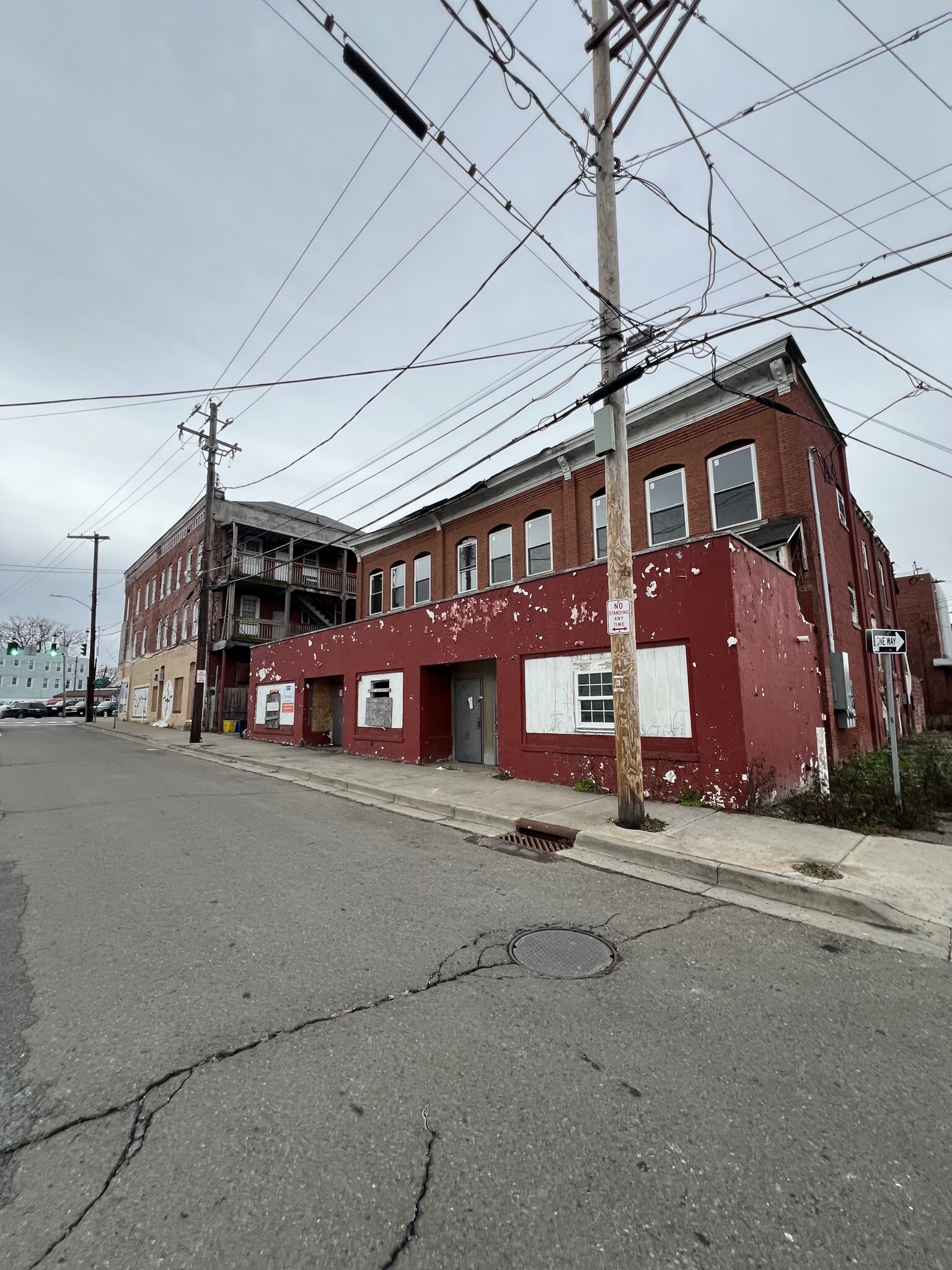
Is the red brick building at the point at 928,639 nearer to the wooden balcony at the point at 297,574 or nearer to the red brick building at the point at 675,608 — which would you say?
the red brick building at the point at 675,608

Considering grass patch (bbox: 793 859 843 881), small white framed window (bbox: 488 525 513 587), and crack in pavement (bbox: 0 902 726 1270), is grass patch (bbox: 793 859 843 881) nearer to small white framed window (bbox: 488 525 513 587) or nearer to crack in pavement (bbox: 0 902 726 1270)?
crack in pavement (bbox: 0 902 726 1270)

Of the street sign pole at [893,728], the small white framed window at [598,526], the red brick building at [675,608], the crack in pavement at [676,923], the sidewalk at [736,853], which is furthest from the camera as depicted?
→ the small white framed window at [598,526]

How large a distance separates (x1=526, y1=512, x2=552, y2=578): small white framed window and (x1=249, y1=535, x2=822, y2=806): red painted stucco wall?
437 cm

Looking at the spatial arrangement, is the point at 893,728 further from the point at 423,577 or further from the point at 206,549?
the point at 206,549

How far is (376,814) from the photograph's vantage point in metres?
9.03

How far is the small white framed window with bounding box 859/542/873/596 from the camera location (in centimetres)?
1723

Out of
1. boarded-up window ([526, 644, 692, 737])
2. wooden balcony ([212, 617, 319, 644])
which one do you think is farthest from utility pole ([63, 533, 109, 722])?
boarded-up window ([526, 644, 692, 737])

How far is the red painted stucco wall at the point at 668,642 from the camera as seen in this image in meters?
8.83

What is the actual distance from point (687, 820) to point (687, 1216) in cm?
621

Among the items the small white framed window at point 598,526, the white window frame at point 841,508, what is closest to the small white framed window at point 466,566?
the small white framed window at point 598,526

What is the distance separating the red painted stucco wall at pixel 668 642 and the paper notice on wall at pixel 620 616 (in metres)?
2.25

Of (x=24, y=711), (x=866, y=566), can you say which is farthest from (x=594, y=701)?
(x=24, y=711)

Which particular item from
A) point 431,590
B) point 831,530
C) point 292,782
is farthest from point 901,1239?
point 431,590

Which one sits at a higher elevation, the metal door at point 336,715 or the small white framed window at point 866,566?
the small white framed window at point 866,566
